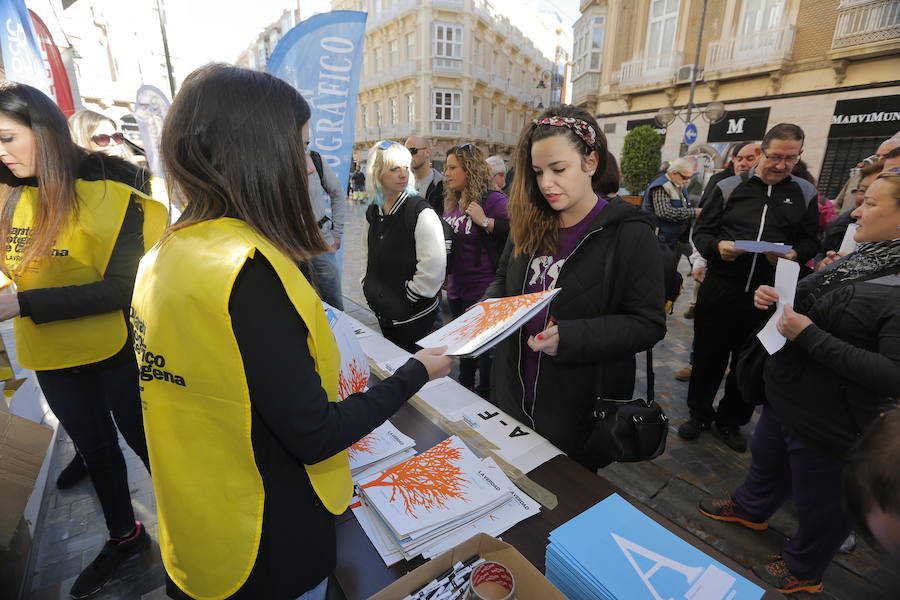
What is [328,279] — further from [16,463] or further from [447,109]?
[447,109]

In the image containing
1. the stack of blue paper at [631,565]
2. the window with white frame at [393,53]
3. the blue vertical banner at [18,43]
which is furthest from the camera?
the window with white frame at [393,53]

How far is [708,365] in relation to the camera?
3145 millimetres

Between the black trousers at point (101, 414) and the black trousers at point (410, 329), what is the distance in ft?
Result: 5.03

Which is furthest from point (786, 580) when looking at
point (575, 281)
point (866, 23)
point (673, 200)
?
point (866, 23)

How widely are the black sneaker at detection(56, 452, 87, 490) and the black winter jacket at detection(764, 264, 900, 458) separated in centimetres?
388

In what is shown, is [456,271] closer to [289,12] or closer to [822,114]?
[822,114]

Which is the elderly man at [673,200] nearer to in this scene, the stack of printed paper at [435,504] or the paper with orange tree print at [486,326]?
the paper with orange tree print at [486,326]

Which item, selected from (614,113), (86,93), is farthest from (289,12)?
(614,113)

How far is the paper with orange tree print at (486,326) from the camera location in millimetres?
1185

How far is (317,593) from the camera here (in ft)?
3.39

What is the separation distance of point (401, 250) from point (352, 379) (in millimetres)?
1600

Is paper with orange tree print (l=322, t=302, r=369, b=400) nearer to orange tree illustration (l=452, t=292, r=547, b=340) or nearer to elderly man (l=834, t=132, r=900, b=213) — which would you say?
orange tree illustration (l=452, t=292, r=547, b=340)

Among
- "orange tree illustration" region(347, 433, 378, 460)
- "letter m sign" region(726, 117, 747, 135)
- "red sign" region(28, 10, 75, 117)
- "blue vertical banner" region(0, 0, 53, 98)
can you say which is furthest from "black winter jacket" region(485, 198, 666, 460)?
"letter m sign" region(726, 117, 747, 135)

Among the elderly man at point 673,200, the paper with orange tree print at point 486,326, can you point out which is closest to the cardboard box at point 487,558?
the paper with orange tree print at point 486,326
